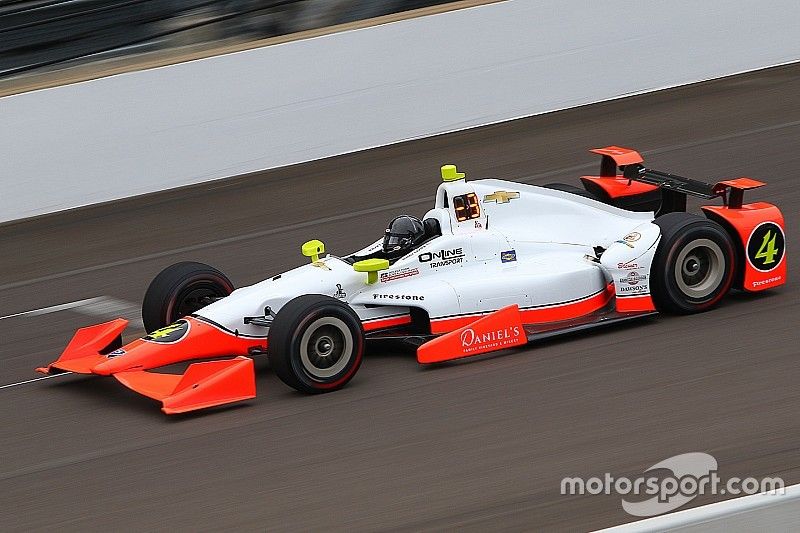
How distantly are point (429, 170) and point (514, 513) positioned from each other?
802 cm

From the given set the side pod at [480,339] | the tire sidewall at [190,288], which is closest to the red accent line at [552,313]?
the side pod at [480,339]

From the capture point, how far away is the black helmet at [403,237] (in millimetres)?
8117

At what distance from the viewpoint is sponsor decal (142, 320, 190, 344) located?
7664 mm

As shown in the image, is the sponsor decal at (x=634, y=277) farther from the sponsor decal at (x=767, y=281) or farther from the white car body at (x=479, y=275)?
the sponsor decal at (x=767, y=281)

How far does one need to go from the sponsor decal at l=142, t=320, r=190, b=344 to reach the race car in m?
0.01

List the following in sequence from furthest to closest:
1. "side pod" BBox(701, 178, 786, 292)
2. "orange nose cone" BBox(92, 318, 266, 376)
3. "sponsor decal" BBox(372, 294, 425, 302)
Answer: "side pod" BBox(701, 178, 786, 292)
"sponsor decal" BBox(372, 294, 425, 302)
"orange nose cone" BBox(92, 318, 266, 376)

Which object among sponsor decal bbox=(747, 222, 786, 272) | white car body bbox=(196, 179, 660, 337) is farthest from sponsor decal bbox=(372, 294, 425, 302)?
sponsor decal bbox=(747, 222, 786, 272)

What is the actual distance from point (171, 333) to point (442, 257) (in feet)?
5.68

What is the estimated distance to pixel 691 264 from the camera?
8234 mm

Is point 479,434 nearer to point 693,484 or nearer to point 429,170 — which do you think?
point 693,484

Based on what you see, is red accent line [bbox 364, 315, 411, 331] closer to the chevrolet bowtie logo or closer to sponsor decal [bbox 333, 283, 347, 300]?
sponsor decal [bbox 333, 283, 347, 300]

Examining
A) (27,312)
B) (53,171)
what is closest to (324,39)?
(53,171)

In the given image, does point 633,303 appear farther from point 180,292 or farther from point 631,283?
point 180,292

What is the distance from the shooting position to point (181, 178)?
13781 millimetres
